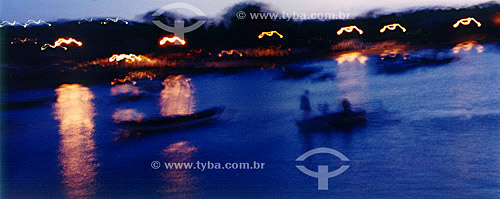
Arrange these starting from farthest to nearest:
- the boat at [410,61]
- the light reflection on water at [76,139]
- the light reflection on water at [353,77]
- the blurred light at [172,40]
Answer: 1. the boat at [410,61]
2. the blurred light at [172,40]
3. the light reflection on water at [353,77]
4. the light reflection on water at [76,139]

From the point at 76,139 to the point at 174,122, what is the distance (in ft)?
3.65

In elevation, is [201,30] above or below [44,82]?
above

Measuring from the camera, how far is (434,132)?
4574 mm

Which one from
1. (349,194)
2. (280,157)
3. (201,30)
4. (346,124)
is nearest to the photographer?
(349,194)

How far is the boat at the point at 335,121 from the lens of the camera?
4.80 metres

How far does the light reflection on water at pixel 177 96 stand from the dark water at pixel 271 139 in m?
0.02

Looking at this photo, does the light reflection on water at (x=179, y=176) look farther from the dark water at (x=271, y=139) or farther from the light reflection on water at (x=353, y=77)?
the light reflection on water at (x=353, y=77)

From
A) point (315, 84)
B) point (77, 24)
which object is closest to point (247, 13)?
point (315, 84)

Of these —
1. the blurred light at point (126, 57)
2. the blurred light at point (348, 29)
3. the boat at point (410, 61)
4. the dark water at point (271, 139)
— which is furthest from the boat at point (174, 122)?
the boat at point (410, 61)

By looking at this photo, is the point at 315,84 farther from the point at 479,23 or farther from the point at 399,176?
the point at 479,23

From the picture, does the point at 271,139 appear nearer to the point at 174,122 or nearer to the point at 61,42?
the point at 174,122

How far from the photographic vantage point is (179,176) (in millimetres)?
4094

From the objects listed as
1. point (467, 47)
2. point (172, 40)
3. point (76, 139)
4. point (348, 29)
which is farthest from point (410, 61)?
point (76, 139)

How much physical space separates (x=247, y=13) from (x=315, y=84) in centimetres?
121
